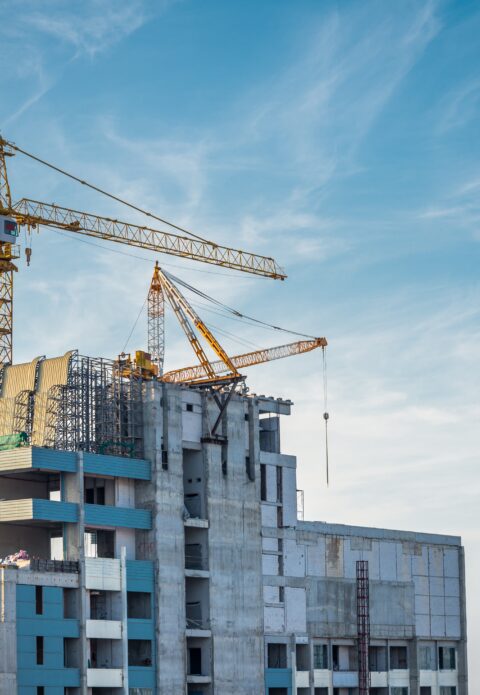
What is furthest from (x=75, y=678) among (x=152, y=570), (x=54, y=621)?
(x=152, y=570)

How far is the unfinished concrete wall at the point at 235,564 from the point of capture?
625 feet

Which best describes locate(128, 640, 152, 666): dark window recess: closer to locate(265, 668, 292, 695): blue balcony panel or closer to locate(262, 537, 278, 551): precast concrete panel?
locate(265, 668, 292, 695): blue balcony panel

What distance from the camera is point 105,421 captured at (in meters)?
185

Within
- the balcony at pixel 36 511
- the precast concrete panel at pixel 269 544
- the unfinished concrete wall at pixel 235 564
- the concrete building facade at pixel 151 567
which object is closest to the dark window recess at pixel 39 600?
the concrete building facade at pixel 151 567

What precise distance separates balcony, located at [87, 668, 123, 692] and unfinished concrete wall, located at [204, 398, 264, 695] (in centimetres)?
1686

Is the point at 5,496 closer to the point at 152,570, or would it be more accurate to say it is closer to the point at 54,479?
the point at 54,479

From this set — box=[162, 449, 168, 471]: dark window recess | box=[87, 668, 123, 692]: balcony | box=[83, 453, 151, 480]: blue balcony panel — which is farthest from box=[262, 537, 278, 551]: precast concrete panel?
box=[87, 668, 123, 692]: balcony

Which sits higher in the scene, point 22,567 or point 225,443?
point 225,443

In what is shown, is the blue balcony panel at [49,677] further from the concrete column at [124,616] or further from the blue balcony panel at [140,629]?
the blue balcony panel at [140,629]

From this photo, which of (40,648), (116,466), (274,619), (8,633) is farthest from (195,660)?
(8,633)

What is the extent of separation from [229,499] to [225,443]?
7.03 metres

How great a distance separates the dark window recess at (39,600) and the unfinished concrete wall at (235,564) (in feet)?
88.6

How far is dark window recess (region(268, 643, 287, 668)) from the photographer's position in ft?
652

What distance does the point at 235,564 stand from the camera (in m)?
193
